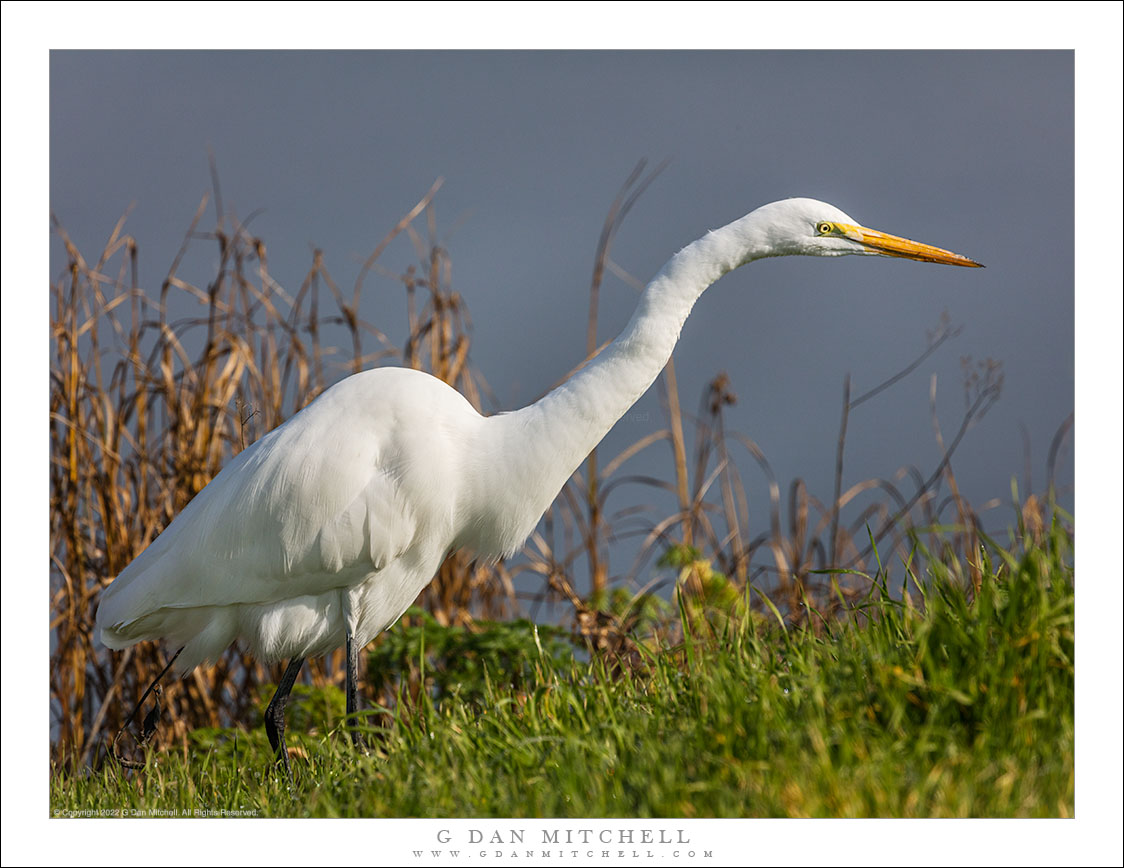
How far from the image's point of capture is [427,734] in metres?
2.74

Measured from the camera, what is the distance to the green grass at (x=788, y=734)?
2.03m

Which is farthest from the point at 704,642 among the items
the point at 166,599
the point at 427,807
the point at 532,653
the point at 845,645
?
the point at 166,599

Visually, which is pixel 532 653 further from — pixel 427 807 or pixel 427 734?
pixel 427 807

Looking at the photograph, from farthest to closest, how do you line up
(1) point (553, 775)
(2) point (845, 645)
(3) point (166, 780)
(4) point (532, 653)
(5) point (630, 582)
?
(5) point (630, 582) → (4) point (532, 653) → (3) point (166, 780) → (2) point (845, 645) → (1) point (553, 775)

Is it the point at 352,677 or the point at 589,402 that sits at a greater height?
the point at 589,402

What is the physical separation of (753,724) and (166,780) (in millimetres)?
1862

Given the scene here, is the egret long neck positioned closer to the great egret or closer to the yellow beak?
the great egret

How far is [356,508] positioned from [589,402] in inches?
28.6

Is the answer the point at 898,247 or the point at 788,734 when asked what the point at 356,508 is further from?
the point at 898,247

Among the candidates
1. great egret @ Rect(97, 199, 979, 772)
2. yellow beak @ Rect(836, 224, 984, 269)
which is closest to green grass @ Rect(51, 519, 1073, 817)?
great egret @ Rect(97, 199, 979, 772)

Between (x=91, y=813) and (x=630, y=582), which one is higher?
(x=630, y=582)

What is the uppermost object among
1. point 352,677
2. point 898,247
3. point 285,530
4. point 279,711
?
point 898,247

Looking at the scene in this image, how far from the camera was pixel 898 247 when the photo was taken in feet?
9.55

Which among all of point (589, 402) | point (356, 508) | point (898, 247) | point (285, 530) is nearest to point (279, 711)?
point (285, 530)
